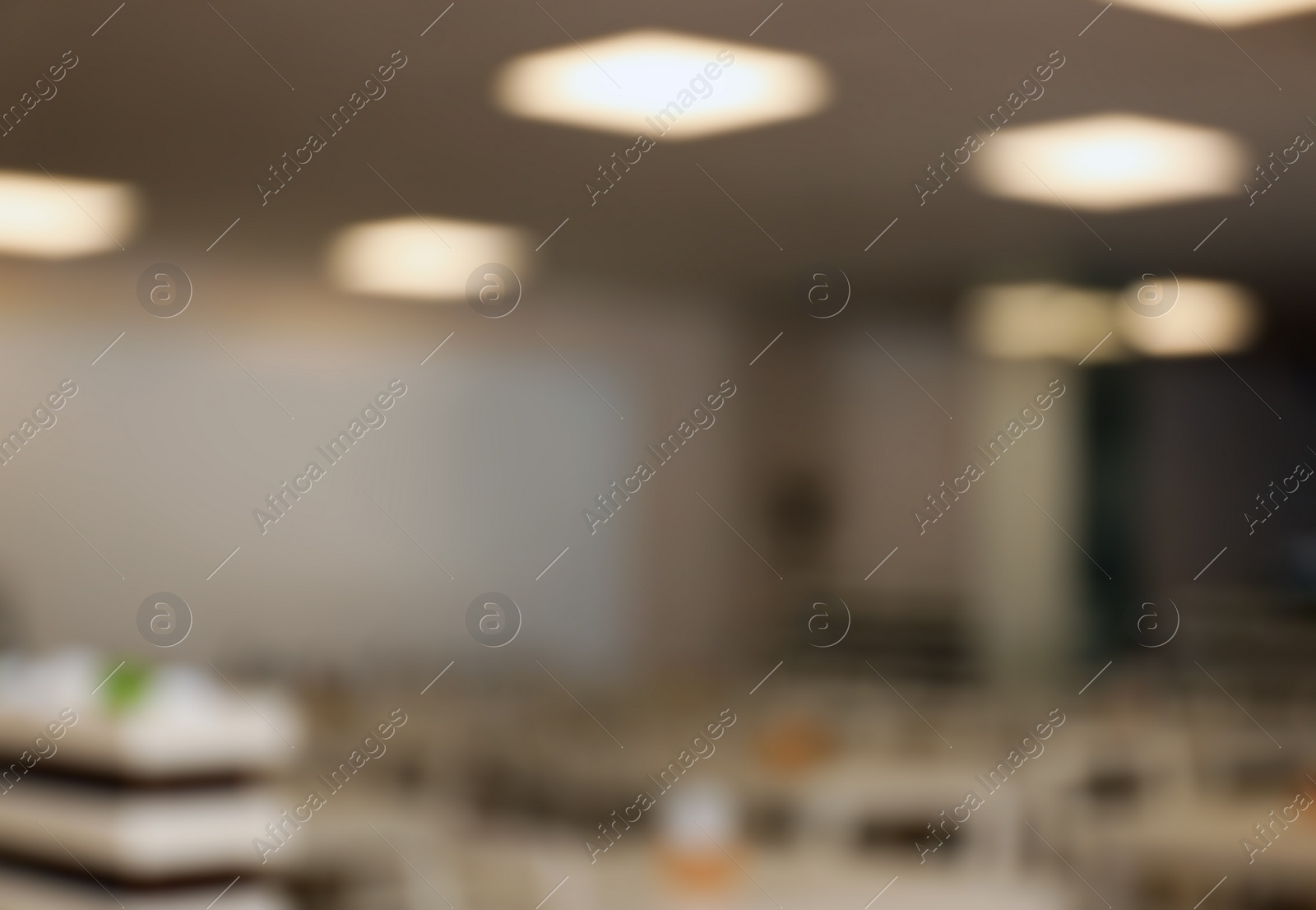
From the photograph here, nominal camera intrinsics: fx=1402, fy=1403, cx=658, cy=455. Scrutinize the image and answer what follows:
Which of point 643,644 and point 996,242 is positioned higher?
point 996,242

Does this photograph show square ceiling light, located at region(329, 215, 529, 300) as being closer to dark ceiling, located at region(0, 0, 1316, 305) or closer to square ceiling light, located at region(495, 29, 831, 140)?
dark ceiling, located at region(0, 0, 1316, 305)

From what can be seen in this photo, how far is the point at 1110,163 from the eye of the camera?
247 cm

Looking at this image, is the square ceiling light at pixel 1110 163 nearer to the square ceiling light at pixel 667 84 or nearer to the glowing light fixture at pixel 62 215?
the square ceiling light at pixel 667 84

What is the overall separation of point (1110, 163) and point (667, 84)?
0.80m

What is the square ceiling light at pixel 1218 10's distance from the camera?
2.50 meters

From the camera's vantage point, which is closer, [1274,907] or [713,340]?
[713,340]

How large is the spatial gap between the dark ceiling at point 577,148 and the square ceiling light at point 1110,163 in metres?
0.04

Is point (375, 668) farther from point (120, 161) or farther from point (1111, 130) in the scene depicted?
point (1111, 130)

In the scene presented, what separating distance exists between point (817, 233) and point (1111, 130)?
581mm

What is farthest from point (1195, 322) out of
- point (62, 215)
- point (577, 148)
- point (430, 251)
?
point (62, 215)

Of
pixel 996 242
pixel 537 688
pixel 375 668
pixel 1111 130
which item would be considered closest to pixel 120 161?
pixel 375 668

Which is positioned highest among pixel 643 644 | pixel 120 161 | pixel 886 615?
pixel 120 161

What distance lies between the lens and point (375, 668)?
238 centimetres

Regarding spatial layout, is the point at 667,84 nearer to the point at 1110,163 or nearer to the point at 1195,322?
the point at 1110,163
